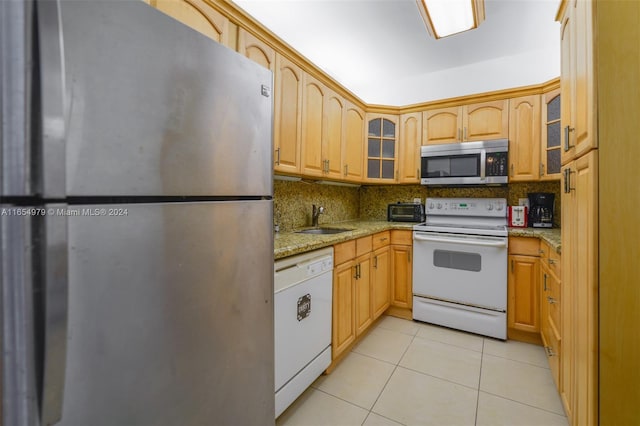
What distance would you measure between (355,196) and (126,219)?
306 cm

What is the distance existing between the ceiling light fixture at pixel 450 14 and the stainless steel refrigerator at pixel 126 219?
57.1 inches

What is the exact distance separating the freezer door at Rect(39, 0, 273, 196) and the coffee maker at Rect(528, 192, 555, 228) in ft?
8.95

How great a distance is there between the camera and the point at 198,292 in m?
0.76

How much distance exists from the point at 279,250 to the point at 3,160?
1.04m

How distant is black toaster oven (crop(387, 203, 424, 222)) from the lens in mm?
3080

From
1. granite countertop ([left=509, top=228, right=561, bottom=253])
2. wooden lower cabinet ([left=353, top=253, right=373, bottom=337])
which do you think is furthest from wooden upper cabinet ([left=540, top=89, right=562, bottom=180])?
wooden lower cabinet ([left=353, top=253, right=373, bottom=337])

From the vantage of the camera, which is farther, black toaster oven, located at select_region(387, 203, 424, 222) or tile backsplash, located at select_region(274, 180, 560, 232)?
black toaster oven, located at select_region(387, 203, 424, 222)

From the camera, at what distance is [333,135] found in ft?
8.38

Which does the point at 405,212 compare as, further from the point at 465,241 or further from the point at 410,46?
the point at 410,46

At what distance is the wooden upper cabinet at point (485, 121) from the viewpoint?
269cm

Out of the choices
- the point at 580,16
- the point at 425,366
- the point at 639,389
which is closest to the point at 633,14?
the point at 580,16

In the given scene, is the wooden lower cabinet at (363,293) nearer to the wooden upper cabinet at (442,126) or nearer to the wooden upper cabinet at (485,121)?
the wooden upper cabinet at (442,126)

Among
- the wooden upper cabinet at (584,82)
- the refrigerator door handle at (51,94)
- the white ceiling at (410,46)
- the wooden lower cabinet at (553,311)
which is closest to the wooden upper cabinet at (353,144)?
the white ceiling at (410,46)

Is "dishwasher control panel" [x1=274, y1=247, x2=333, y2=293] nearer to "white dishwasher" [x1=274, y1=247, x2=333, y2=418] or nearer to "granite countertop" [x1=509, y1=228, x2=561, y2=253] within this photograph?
"white dishwasher" [x1=274, y1=247, x2=333, y2=418]
